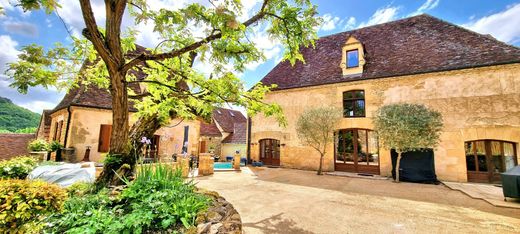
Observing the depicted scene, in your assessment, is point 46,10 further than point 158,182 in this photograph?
No

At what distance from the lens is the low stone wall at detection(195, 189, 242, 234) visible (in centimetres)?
251

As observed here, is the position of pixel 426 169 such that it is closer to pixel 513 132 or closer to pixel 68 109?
pixel 513 132

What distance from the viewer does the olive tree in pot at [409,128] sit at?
875 centimetres

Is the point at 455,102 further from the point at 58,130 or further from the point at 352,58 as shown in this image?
the point at 58,130

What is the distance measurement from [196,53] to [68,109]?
9.00 meters

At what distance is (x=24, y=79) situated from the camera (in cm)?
338

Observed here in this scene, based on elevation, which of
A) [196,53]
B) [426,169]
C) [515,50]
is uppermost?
[515,50]

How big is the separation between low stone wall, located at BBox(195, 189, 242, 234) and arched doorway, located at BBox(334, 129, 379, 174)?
33.2ft

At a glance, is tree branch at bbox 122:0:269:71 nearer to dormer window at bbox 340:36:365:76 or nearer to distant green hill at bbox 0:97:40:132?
dormer window at bbox 340:36:365:76

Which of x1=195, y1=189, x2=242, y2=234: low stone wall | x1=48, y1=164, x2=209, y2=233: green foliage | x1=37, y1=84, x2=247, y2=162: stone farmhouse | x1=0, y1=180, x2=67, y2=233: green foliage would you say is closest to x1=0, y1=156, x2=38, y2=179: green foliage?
x1=48, y1=164, x2=209, y2=233: green foliage

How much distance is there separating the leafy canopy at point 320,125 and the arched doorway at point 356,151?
4.02 feet

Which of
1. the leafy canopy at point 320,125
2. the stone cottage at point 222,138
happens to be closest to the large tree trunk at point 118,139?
the leafy canopy at point 320,125

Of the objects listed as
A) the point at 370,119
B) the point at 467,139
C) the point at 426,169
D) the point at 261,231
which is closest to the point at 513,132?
the point at 467,139

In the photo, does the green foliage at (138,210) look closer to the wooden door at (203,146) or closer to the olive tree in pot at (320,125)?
the olive tree in pot at (320,125)
